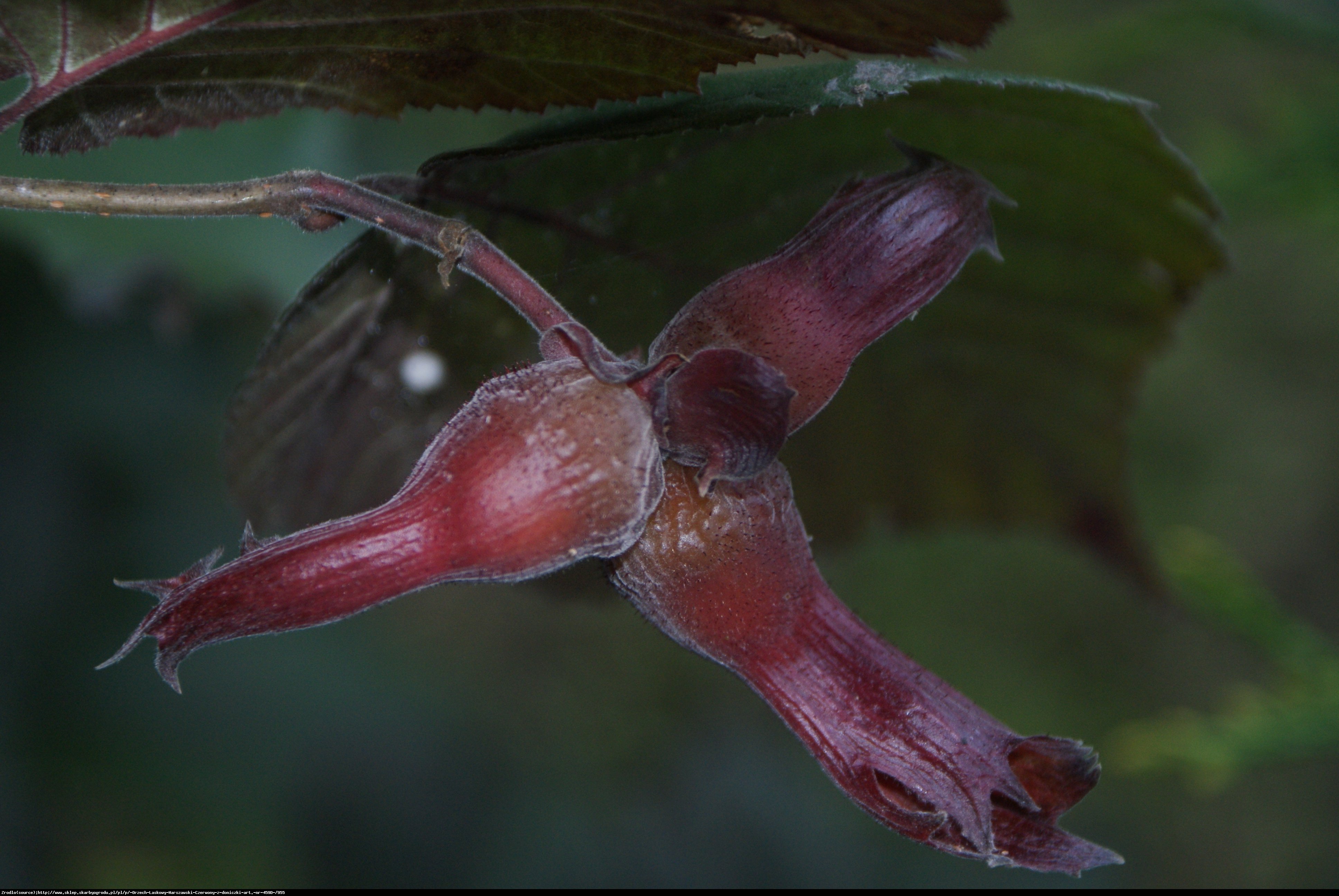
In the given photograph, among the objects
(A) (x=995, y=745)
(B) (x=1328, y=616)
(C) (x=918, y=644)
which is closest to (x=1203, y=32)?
(A) (x=995, y=745)

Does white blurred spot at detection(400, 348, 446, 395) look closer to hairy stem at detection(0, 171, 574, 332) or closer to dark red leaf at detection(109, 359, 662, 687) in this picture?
hairy stem at detection(0, 171, 574, 332)

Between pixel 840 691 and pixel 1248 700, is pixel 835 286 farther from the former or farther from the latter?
pixel 1248 700

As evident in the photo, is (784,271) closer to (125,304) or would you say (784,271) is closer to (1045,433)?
(1045,433)

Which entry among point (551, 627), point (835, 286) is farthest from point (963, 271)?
point (551, 627)

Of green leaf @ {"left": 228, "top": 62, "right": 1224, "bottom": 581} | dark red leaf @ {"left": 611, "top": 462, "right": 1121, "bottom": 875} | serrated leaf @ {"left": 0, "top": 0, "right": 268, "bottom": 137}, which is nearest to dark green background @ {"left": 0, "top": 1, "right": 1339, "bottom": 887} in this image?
green leaf @ {"left": 228, "top": 62, "right": 1224, "bottom": 581}

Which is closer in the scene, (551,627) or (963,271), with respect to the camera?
(963,271)
